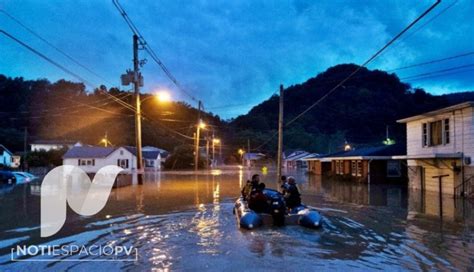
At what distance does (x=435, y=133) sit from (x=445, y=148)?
1696 millimetres

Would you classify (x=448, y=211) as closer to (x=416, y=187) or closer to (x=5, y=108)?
(x=416, y=187)

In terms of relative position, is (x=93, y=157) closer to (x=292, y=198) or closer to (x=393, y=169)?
(x=393, y=169)

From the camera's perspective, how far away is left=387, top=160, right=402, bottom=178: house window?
106 feet

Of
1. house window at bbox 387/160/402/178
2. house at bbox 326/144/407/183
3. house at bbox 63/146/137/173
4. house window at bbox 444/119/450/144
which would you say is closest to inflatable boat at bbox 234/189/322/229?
house window at bbox 444/119/450/144

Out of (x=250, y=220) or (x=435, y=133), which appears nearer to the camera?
(x=250, y=220)

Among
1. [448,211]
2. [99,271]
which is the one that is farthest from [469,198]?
[99,271]

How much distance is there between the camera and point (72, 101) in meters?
75.6

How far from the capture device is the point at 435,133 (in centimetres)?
2348

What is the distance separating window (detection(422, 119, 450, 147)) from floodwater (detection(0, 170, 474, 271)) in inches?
222

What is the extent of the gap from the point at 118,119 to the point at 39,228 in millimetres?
85772

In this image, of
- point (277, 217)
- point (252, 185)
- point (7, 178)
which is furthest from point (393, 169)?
point (7, 178)

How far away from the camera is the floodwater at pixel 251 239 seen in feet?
25.9

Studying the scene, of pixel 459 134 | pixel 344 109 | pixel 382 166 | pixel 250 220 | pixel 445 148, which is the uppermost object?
pixel 344 109

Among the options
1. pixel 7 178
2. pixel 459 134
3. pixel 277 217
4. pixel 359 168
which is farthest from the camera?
pixel 7 178
